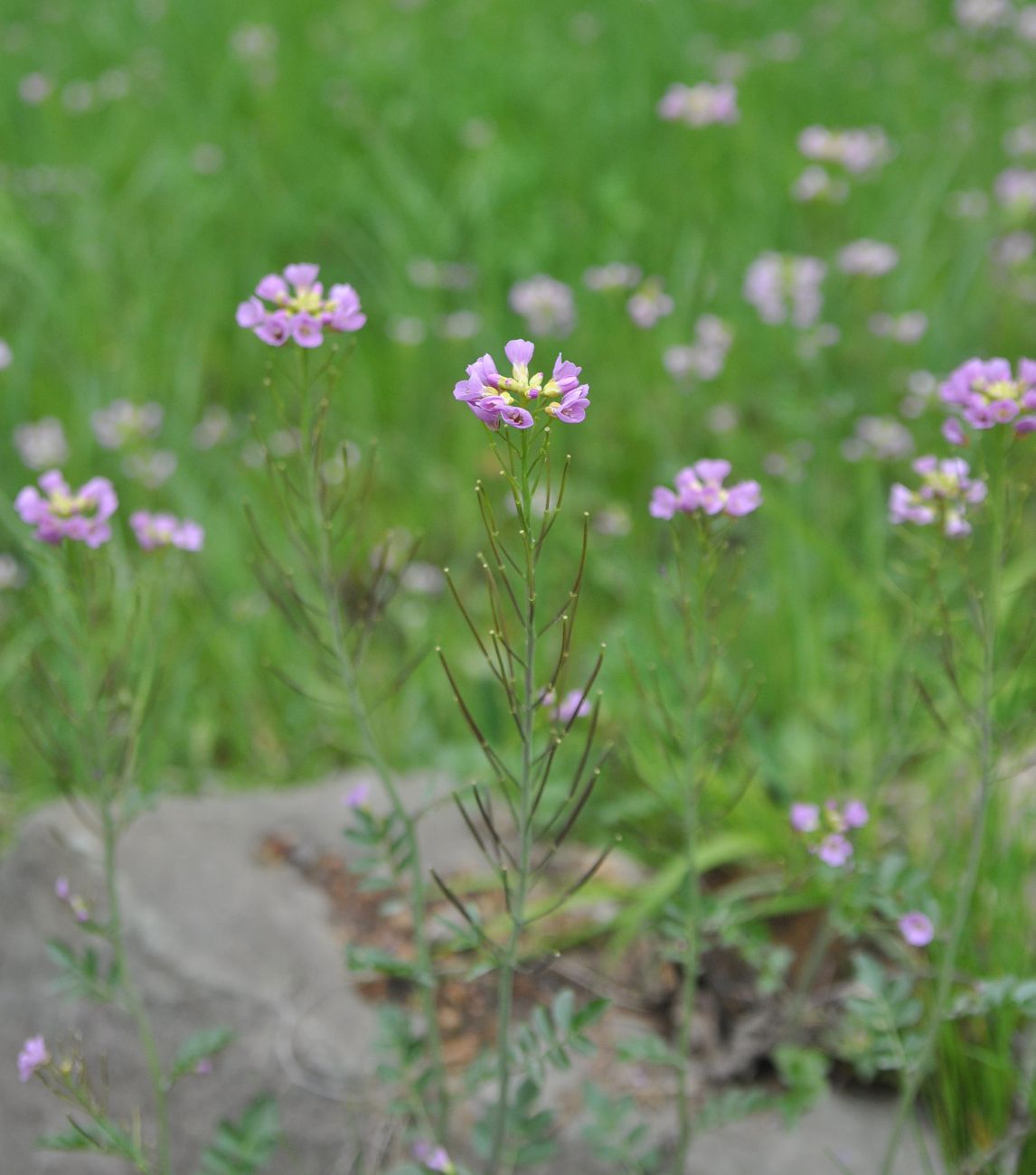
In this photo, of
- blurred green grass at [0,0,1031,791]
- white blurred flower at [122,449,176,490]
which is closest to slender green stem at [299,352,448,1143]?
blurred green grass at [0,0,1031,791]

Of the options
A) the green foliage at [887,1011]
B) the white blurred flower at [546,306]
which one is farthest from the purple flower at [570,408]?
the white blurred flower at [546,306]

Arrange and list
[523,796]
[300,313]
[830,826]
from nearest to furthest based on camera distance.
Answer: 1. [523,796]
2. [300,313]
3. [830,826]

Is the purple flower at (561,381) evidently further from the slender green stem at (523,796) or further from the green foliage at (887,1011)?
the green foliage at (887,1011)

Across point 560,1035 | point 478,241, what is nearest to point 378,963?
Result: point 560,1035

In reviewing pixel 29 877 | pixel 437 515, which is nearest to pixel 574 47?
pixel 437 515

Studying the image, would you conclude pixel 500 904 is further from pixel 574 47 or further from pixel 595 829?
pixel 574 47

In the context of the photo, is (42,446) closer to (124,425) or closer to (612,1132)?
(124,425)
